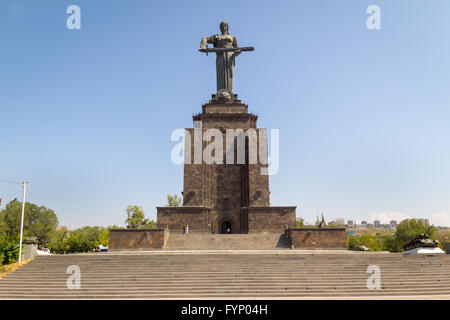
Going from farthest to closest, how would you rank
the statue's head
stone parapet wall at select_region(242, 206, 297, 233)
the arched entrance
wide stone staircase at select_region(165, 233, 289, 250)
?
the statue's head → the arched entrance → stone parapet wall at select_region(242, 206, 297, 233) → wide stone staircase at select_region(165, 233, 289, 250)

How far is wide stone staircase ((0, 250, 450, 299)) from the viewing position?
45.8ft

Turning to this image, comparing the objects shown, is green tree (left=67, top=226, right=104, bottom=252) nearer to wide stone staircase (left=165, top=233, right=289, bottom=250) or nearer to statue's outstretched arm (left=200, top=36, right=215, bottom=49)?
wide stone staircase (left=165, top=233, right=289, bottom=250)

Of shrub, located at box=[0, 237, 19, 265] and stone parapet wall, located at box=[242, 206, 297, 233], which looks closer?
shrub, located at box=[0, 237, 19, 265]

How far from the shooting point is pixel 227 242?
24766mm

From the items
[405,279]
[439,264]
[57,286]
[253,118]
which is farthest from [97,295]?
[253,118]

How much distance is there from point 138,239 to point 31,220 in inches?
1506

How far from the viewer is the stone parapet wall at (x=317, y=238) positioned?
24.5 meters

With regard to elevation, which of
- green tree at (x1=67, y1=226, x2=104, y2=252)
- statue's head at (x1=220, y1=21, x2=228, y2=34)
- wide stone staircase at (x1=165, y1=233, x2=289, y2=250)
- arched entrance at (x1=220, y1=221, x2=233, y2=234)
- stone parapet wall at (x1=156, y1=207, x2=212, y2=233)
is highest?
statue's head at (x1=220, y1=21, x2=228, y2=34)

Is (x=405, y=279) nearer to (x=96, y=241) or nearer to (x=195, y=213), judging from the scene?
(x=195, y=213)

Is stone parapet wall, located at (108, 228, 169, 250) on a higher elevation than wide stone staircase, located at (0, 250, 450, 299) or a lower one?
higher

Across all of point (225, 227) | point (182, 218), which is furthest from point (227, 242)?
point (225, 227)

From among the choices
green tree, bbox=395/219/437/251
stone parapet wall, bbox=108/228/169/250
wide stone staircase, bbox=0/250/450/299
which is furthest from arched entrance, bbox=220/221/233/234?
green tree, bbox=395/219/437/251

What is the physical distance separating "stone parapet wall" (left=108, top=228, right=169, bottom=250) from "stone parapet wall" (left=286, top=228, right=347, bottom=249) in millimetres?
8948

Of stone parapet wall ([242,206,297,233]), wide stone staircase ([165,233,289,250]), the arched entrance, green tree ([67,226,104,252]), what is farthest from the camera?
green tree ([67,226,104,252])
